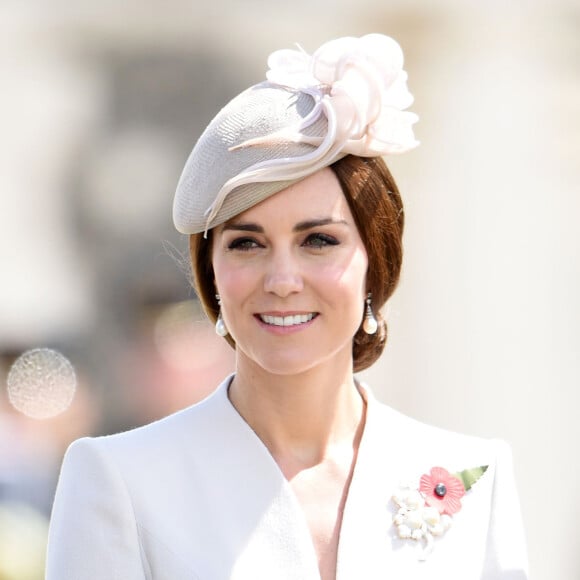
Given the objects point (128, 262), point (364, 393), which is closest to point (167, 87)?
point (128, 262)

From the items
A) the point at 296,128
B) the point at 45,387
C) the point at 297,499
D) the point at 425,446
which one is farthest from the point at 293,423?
the point at 45,387

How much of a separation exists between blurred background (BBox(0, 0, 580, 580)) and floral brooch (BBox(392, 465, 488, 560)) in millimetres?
2347

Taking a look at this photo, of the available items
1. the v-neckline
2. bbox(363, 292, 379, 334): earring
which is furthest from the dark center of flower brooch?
bbox(363, 292, 379, 334): earring

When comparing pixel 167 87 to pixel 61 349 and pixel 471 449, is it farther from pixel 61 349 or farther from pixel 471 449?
pixel 471 449

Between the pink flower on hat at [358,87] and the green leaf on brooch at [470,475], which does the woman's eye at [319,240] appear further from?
the green leaf on brooch at [470,475]

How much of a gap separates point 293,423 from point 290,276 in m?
0.30

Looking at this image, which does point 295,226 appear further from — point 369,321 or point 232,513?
point 232,513

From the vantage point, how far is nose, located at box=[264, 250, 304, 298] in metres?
2.30

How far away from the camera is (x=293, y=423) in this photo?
2461 mm

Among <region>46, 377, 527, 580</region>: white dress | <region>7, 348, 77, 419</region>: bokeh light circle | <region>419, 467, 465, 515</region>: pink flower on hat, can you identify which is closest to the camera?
<region>46, 377, 527, 580</region>: white dress

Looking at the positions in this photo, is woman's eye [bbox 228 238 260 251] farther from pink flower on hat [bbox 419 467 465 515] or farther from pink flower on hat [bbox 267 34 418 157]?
pink flower on hat [bbox 419 467 465 515]

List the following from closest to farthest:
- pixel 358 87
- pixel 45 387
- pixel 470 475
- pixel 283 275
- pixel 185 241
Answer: pixel 283 275 < pixel 358 87 < pixel 470 475 < pixel 45 387 < pixel 185 241

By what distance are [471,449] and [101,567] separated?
0.75m

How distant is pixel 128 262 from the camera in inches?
193
